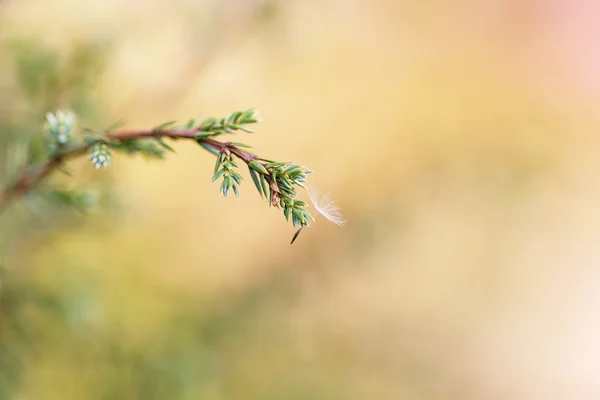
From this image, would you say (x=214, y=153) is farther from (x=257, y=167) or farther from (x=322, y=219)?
(x=322, y=219)

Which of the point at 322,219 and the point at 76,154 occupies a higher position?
the point at 322,219

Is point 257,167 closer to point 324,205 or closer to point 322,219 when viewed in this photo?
point 324,205

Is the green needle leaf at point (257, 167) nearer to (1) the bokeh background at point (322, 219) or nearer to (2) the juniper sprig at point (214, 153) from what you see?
(2) the juniper sprig at point (214, 153)

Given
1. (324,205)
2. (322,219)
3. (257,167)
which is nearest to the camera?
(257,167)

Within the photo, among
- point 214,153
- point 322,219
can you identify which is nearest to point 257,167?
point 214,153

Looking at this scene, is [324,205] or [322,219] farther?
[322,219]

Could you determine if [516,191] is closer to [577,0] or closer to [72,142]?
[577,0]

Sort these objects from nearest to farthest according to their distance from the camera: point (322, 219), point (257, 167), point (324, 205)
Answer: point (257, 167) < point (324, 205) < point (322, 219)
